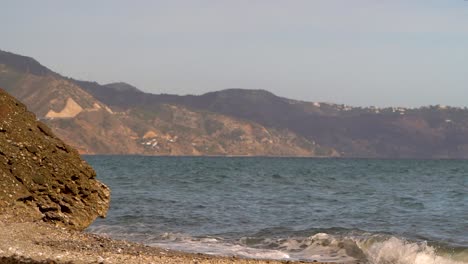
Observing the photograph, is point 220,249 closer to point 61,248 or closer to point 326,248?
point 326,248

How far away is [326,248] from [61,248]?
10351 millimetres

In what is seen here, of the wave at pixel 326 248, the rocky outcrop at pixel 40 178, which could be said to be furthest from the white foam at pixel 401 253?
the rocky outcrop at pixel 40 178

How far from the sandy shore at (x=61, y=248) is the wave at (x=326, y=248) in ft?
15.2

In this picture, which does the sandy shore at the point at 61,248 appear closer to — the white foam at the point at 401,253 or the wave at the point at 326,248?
the wave at the point at 326,248

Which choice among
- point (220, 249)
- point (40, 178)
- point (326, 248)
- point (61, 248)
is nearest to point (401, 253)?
point (326, 248)

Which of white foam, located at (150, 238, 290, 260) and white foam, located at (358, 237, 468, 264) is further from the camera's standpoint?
white foam, located at (358, 237, 468, 264)

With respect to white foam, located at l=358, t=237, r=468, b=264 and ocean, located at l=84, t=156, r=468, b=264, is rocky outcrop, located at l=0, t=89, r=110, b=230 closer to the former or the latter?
ocean, located at l=84, t=156, r=468, b=264

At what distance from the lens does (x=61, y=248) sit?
1500cm

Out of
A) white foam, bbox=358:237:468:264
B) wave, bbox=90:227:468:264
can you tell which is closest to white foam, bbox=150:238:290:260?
wave, bbox=90:227:468:264

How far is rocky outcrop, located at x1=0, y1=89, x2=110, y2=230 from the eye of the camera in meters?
17.7

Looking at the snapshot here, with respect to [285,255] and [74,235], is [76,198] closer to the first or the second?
[74,235]

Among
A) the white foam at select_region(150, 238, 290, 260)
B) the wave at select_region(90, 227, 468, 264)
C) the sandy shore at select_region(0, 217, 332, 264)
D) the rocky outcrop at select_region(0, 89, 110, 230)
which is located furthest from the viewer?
the wave at select_region(90, 227, 468, 264)

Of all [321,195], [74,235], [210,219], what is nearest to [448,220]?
[210,219]

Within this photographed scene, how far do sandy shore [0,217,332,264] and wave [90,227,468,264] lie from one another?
4618 millimetres
